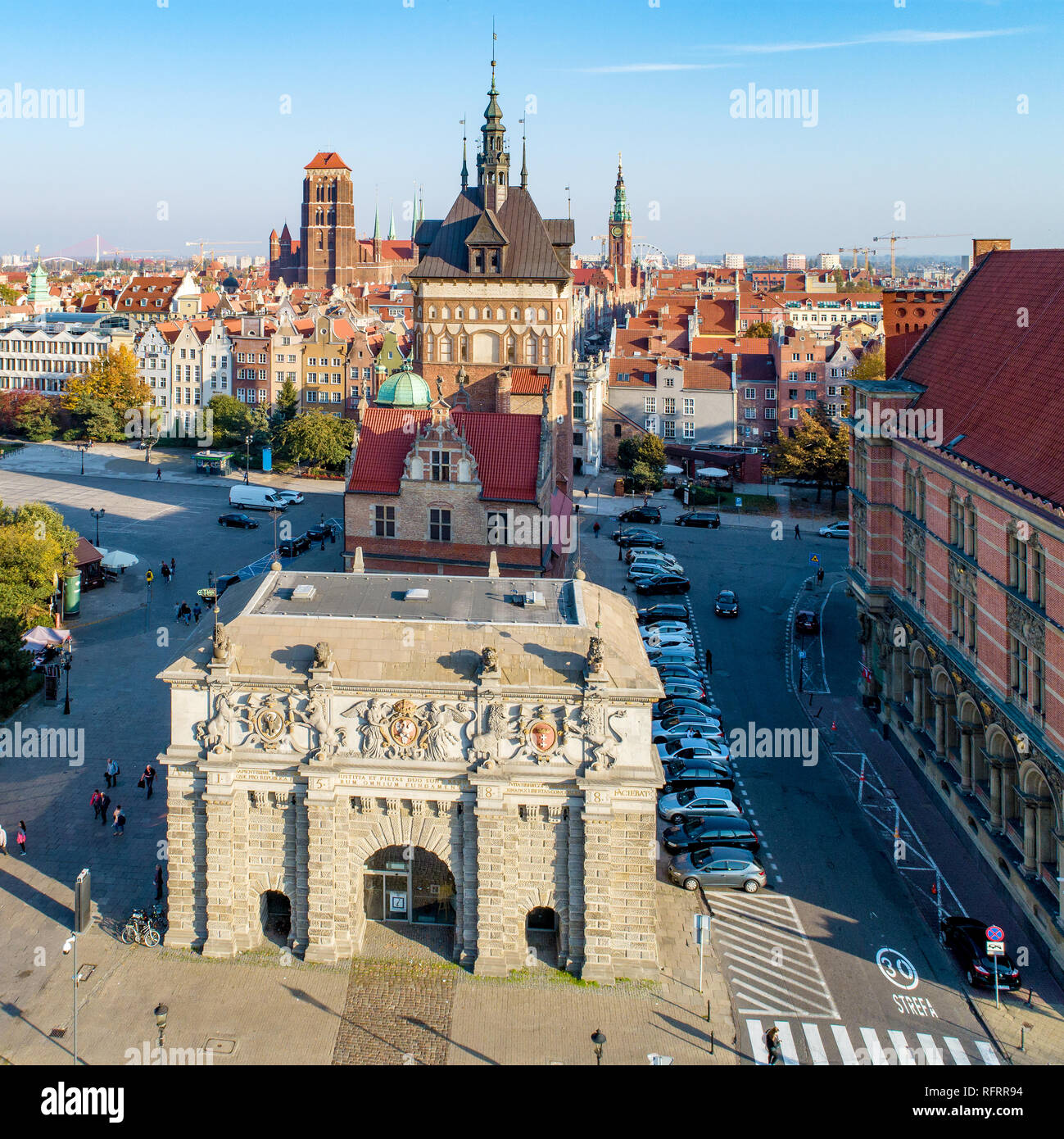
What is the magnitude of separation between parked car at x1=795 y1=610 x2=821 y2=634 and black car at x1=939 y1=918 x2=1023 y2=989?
27.2m

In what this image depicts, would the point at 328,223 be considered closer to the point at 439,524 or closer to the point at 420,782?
the point at 439,524

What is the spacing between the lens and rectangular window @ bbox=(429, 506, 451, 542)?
53906mm

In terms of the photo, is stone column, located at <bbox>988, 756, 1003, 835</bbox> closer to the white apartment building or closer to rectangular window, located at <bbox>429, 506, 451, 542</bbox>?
rectangular window, located at <bbox>429, 506, 451, 542</bbox>

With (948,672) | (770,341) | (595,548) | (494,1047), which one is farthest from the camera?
(770,341)

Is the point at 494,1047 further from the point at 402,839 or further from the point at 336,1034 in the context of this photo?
the point at 402,839

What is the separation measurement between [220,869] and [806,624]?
36.5 m

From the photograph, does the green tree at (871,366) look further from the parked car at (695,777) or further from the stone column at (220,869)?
the stone column at (220,869)

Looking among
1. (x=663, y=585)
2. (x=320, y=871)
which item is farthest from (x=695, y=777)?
(x=663, y=585)

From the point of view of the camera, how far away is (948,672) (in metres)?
41.8

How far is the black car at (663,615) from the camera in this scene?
62219mm
